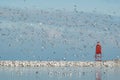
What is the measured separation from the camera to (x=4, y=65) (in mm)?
136500

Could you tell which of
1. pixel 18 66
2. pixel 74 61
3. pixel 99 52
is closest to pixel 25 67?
pixel 18 66

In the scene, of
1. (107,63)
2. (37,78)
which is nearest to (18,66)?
(107,63)

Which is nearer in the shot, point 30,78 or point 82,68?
point 30,78

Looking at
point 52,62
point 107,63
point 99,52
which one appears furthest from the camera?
point 52,62

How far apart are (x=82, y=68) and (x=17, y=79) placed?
141 ft

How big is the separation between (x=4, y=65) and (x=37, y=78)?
150 ft

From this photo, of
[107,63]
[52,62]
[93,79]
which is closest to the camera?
[93,79]

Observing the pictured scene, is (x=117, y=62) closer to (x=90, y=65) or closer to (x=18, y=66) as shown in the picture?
(x=90, y=65)

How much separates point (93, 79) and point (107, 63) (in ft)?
137

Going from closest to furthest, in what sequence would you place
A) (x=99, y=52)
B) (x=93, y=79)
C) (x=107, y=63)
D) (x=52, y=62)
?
1. (x=93, y=79)
2. (x=99, y=52)
3. (x=107, y=63)
4. (x=52, y=62)

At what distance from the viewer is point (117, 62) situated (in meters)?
130

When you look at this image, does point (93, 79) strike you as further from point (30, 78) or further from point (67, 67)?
point (67, 67)

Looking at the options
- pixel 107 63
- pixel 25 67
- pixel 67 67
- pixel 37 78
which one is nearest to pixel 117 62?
pixel 107 63

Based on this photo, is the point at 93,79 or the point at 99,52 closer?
the point at 93,79
